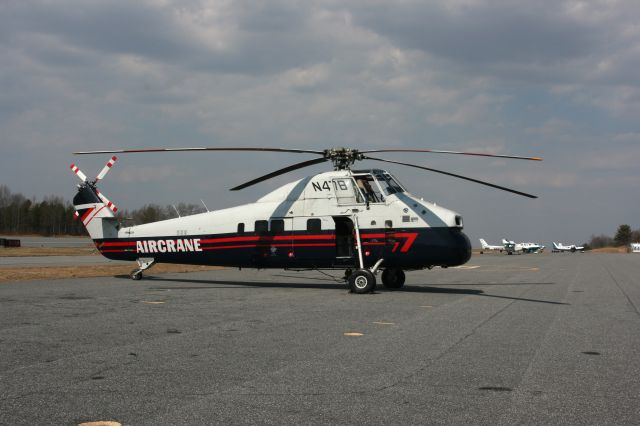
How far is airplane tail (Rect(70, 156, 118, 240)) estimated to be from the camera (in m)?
26.2

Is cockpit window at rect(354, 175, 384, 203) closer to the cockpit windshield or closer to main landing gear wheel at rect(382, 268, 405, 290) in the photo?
the cockpit windshield

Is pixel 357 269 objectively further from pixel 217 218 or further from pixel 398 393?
pixel 398 393

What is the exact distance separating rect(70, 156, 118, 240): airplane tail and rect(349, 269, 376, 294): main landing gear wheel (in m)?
12.0

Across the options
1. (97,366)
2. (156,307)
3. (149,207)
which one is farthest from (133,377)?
(149,207)

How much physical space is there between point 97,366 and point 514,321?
28.5 feet

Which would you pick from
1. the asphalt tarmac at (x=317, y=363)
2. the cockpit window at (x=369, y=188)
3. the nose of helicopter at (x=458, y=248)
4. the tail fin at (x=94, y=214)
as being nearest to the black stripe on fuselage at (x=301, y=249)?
the nose of helicopter at (x=458, y=248)

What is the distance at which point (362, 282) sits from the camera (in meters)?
19.5

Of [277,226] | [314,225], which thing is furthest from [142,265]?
[314,225]

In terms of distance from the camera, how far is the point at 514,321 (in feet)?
41.7

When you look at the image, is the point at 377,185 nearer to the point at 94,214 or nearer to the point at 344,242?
the point at 344,242

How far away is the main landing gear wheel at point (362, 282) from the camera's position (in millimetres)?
19406

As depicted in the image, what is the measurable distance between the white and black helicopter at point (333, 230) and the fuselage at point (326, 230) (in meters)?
0.03

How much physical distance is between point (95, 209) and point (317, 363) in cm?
2136

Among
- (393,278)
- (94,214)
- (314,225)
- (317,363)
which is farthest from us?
(94,214)
